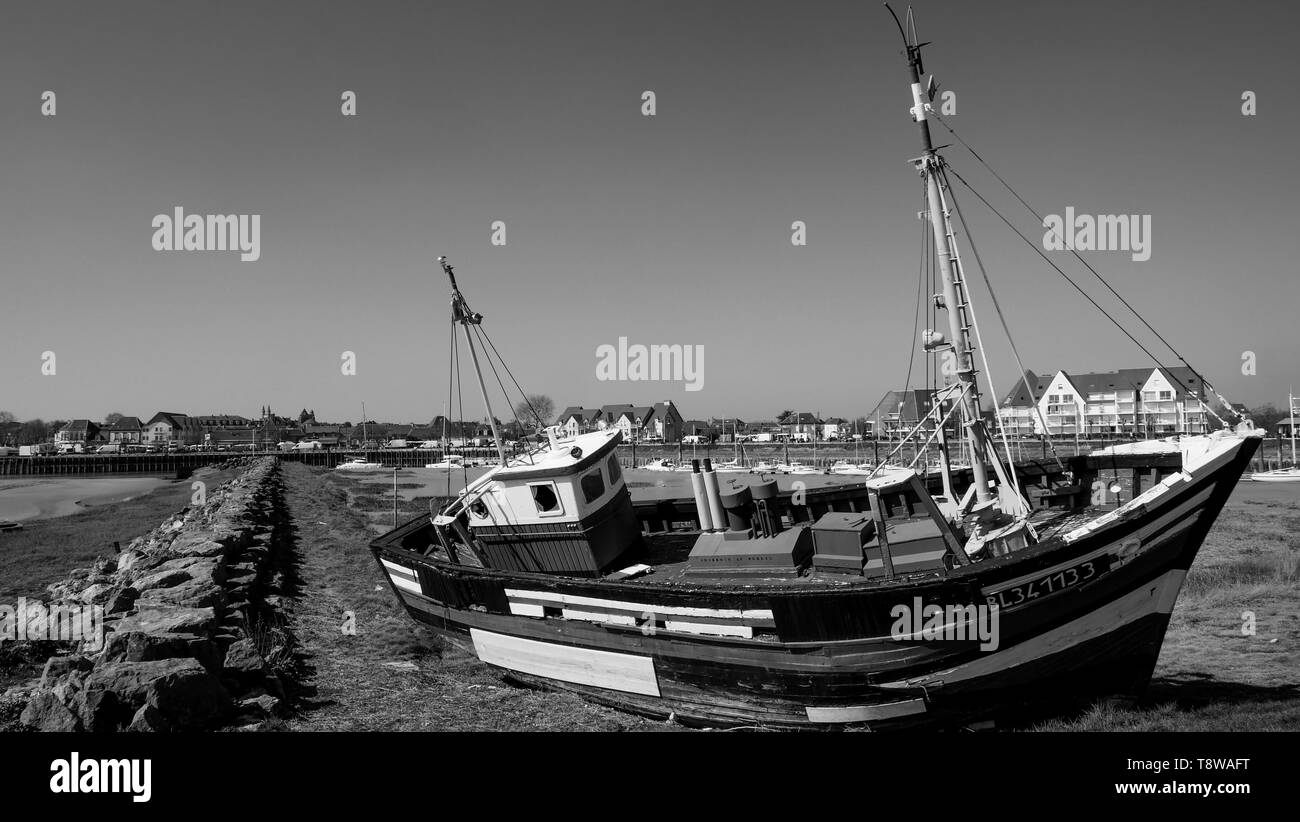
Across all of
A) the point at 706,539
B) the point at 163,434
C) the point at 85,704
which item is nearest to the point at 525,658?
the point at 706,539

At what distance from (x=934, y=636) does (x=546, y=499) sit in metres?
6.92

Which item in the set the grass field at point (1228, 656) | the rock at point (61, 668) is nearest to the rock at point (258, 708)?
the rock at point (61, 668)

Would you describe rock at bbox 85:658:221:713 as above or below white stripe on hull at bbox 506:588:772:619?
below

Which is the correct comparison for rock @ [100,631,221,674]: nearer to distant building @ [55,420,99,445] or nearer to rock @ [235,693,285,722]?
rock @ [235,693,285,722]

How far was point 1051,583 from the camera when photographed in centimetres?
883

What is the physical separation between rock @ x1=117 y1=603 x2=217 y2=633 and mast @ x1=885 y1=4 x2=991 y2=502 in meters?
13.2

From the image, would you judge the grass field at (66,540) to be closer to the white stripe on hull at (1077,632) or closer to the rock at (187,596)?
the rock at (187,596)

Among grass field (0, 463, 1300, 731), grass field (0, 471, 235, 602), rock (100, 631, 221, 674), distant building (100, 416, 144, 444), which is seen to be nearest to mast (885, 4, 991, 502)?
grass field (0, 463, 1300, 731)

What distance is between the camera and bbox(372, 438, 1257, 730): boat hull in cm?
879

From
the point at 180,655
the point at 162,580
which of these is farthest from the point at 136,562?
the point at 180,655

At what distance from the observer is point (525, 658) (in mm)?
12234
